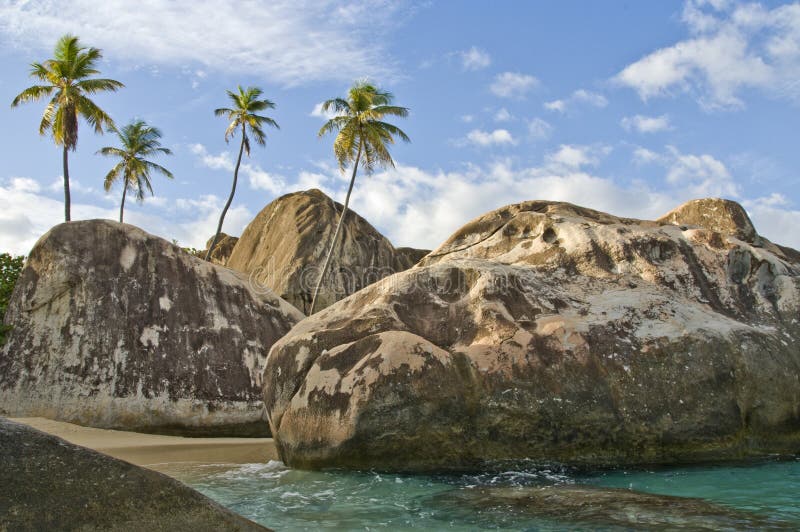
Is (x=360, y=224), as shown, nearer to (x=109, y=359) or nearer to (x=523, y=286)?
(x=109, y=359)

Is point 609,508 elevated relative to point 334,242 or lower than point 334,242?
lower

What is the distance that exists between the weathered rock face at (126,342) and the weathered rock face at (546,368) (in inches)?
189

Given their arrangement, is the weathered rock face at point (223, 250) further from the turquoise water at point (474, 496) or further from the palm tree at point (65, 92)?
the turquoise water at point (474, 496)

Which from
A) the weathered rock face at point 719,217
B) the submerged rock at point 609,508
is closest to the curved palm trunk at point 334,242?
the weathered rock face at point 719,217

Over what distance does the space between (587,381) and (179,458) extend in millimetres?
5058

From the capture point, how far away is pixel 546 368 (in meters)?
6.57

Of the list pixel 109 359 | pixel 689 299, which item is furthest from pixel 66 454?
pixel 109 359

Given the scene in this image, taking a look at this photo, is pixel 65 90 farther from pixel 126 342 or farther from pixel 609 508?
pixel 609 508

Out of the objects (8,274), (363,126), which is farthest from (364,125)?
(8,274)

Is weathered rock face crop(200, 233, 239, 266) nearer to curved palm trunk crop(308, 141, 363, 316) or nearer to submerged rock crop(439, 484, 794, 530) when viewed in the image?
curved palm trunk crop(308, 141, 363, 316)

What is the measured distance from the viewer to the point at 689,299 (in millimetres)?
7629

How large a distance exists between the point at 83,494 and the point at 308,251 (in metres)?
19.6

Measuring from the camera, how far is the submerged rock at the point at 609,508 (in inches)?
152

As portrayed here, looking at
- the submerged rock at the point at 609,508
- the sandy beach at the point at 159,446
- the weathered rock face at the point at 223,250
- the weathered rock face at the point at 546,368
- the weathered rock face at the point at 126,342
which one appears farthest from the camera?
the weathered rock face at the point at 223,250
